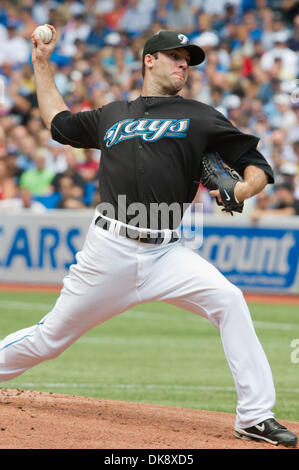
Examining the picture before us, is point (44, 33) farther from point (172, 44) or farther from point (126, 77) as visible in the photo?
point (126, 77)

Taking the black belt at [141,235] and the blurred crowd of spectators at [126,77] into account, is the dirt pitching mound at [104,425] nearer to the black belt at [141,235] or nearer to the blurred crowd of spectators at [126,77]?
the black belt at [141,235]

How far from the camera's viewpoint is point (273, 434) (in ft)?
16.0

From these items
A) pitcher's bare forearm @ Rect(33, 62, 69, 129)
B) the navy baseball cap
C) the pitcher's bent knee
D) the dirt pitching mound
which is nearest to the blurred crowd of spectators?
the dirt pitching mound

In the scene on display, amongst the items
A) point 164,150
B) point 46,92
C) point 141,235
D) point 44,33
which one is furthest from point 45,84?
point 141,235

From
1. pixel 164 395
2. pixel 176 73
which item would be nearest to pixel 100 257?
pixel 176 73

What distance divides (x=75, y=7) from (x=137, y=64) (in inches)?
140

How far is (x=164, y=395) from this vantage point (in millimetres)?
7102

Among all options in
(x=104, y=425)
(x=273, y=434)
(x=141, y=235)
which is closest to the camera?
(x=273, y=434)

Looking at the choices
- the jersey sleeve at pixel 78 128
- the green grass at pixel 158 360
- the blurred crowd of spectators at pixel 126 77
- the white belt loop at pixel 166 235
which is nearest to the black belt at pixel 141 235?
the white belt loop at pixel 166 235

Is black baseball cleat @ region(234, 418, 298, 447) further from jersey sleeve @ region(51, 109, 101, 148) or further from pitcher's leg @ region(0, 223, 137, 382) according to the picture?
jersey sleeve @ region(51, 109, 101, 148)

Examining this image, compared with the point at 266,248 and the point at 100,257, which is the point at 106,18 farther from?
the point at 100,257

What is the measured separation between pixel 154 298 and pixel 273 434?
1.05 metres

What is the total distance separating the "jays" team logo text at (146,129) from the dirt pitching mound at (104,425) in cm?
173

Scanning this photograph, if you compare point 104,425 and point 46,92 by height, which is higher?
point 46,92
